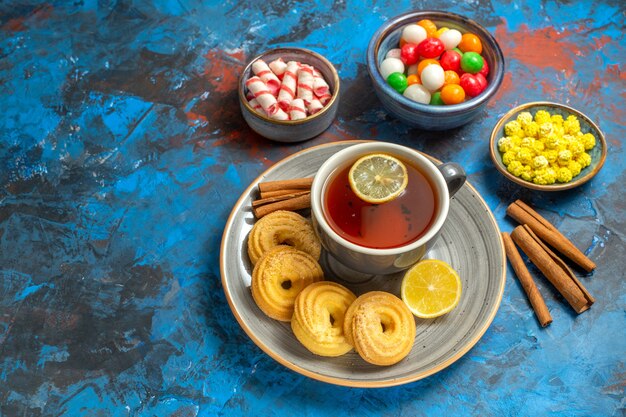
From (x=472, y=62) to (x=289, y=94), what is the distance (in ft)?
2.15

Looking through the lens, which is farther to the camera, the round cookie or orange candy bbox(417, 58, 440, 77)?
orange candy bbox(417, 58, 440, 77)

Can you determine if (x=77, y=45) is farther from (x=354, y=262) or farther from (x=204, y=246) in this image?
(x=354, y=262)

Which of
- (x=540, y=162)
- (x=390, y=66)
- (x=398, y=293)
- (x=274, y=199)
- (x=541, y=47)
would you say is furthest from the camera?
(x=541, y=47)

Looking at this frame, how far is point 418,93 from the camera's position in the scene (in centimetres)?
207

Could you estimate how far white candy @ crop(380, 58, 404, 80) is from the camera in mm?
2119

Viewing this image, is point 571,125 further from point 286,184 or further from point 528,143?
point 286,184

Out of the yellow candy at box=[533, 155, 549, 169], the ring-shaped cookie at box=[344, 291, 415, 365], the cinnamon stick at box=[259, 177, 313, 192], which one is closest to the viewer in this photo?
the ring-shaped cookie at box=[344, 291, 415, 365]

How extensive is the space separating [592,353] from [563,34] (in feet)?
4.19

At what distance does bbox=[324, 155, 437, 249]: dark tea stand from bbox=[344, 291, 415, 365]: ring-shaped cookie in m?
0.15

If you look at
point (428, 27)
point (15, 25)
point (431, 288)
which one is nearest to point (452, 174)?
point (431, 288)

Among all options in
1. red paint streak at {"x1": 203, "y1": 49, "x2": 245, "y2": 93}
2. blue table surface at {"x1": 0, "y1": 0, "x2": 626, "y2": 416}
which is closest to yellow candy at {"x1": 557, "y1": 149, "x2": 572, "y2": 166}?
blue table surface at {"x1": 0, "y1": 0, "x2": 626, "y2": 416}

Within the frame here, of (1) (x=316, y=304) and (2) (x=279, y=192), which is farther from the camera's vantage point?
(2) (x=279, y=192)

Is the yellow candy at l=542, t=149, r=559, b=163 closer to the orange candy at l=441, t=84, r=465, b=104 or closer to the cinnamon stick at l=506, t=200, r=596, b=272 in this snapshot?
the cinnamon stick at l=506, t=200, r=596, b=272

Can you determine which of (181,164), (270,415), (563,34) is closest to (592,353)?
(270,415)
